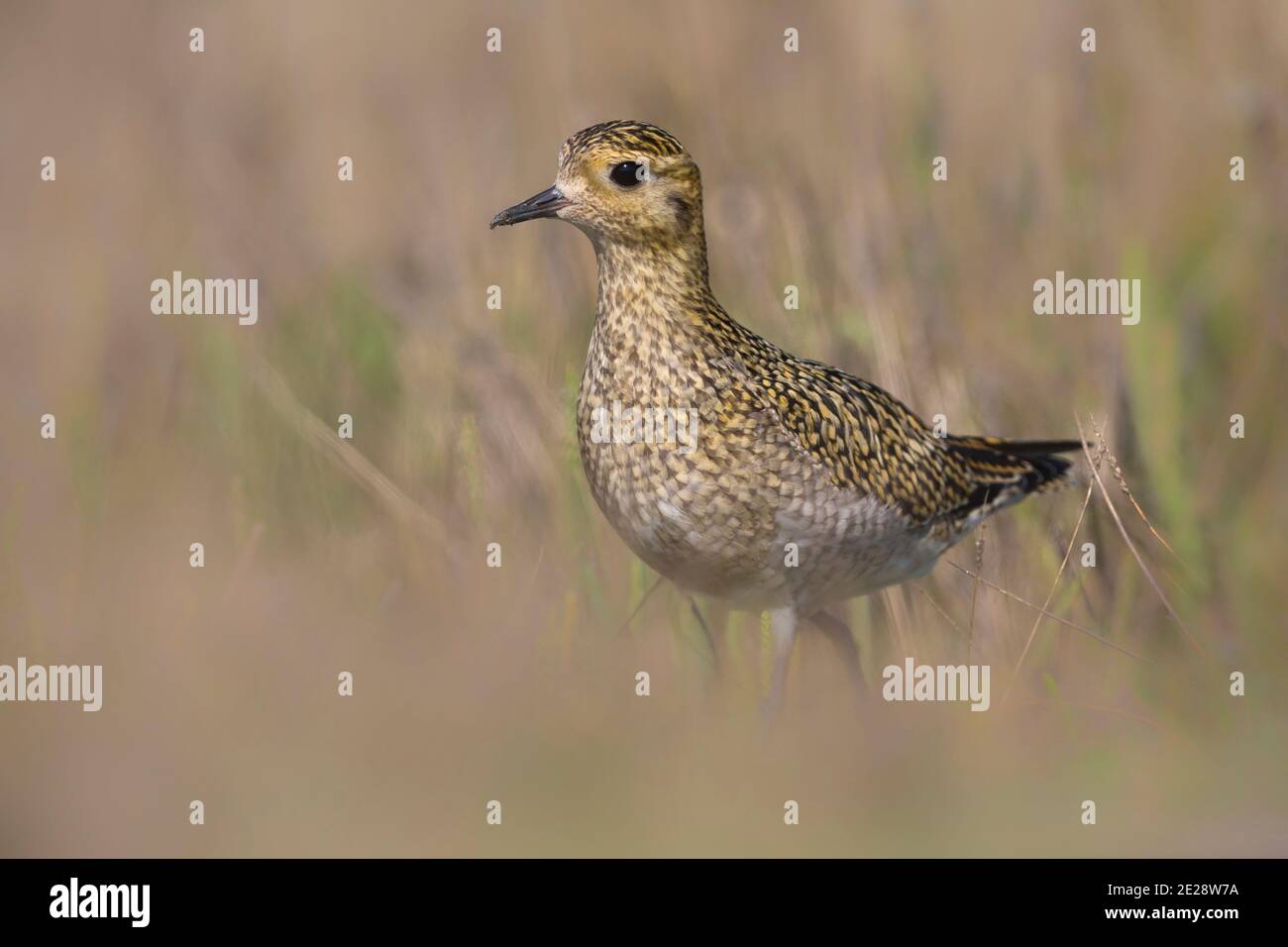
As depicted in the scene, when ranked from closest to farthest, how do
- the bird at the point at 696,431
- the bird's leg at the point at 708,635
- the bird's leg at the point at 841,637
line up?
the bird at the point at 696,431 → the bird's leg at the point at 708,635 → the bird's leg at the point at 841,637

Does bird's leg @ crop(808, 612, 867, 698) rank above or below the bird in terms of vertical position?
below

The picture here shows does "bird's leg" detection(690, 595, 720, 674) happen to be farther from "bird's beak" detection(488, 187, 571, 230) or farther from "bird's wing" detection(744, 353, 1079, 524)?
"bird's beak" detection(488, 187, 571, 230)

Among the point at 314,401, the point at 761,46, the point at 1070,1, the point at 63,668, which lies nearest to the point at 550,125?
the point at 761,46

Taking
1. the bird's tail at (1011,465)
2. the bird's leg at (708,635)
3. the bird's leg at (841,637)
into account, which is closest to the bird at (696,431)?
the bird's leg at (708,635)

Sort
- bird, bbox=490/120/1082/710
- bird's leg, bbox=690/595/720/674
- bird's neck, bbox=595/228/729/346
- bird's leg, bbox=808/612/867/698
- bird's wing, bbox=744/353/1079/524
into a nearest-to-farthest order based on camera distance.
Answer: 1. bird, bbox=490/120/1082/710
2. bird's neck, bbox=595/228/729/346
3. bird's wing, bbox=744/353/1079/524
4. bird's leg, bbox=690/595/720/674
5. bird's leg, bbox=808/612/867/698

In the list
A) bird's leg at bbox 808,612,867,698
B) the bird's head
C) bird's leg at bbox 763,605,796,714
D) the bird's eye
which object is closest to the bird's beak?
the bird's head

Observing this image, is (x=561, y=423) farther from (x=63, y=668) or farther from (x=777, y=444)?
(x=63, y=668)

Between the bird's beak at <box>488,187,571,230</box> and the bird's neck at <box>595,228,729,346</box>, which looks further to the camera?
the bird's neck at <box>595,228,729,346</box>

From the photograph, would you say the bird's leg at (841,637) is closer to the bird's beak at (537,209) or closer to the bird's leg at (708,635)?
the bird's leg at (708,635)
